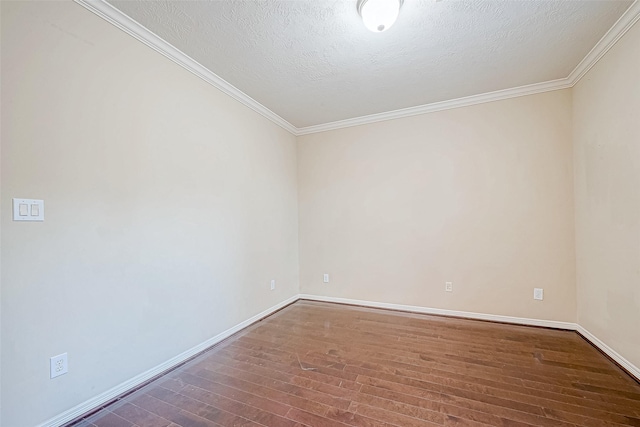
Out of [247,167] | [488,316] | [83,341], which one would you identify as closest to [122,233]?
[83,341]

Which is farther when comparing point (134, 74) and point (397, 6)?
point (134, 74)

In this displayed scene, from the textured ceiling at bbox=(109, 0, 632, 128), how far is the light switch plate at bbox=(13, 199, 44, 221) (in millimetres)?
1326

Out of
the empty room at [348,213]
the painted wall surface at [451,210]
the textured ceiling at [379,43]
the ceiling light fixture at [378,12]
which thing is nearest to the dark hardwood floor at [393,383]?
the empty room at [348,213]

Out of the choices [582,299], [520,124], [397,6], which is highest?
[397,6]

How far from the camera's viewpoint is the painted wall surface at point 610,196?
185 cm

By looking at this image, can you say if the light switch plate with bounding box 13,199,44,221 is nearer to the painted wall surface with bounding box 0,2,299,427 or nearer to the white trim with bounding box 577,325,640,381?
the painted wall surface with bounding box 0,2,299,427

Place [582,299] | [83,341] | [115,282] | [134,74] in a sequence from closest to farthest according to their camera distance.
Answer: [83,341], [115,282], [134,74], [582,299]

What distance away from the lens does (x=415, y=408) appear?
5.25ft

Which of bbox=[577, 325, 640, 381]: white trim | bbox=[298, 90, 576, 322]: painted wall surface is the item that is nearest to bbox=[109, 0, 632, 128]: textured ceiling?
bbox=[298, 90, 576, 322]: painted wall surface

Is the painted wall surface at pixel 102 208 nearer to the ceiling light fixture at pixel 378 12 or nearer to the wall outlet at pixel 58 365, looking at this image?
the wall outlet at pixel 58 365

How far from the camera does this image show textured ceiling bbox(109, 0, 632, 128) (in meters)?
1.71

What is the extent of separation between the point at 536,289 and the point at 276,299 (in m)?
3.01

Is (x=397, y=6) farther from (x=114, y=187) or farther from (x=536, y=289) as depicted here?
(x=536, y=289)

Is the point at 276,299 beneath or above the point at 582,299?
beneath
